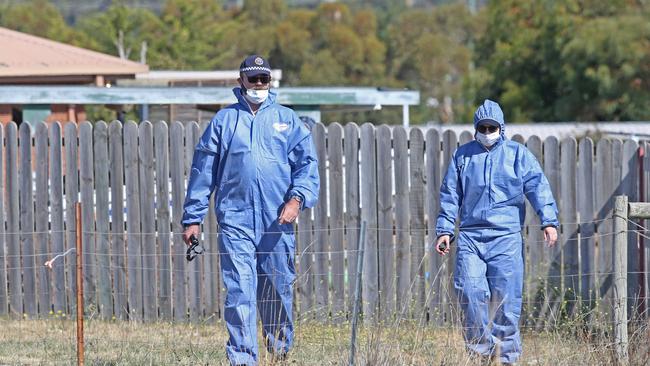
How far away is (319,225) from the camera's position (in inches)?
418

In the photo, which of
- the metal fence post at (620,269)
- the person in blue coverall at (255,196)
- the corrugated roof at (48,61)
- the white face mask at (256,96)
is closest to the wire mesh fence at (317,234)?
the metal fence post at (620,269)

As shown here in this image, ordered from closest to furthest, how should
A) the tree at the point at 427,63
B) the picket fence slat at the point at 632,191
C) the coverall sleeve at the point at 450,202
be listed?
the coverall sleeve at the point at 450,202
the picket fence slat at the point at 632,191
the tree at the point at 427,63

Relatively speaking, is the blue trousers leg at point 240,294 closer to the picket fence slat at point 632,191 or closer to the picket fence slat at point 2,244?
the picket fence slat at point 632,191

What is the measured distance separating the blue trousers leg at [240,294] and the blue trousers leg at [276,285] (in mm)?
117

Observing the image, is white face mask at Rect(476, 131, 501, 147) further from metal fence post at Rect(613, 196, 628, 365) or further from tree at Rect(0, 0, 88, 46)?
tree at Rect(0, 0, 88, 46)

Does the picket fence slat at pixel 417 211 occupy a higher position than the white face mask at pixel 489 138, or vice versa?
the white face mask at pixel 489 138

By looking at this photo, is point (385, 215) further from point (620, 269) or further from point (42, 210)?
point (42, 210)

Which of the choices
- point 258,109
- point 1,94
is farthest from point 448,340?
point 1,94

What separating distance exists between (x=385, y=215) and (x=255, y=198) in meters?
2.67

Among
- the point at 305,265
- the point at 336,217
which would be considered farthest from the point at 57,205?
the point at 336,217

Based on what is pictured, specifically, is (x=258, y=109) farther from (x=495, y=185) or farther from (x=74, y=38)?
(x=74, y=38)

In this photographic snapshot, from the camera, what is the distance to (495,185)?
837 centimetres

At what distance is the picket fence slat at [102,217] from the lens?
1087cm

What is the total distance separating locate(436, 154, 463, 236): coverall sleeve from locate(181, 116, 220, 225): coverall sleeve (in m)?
1.50
